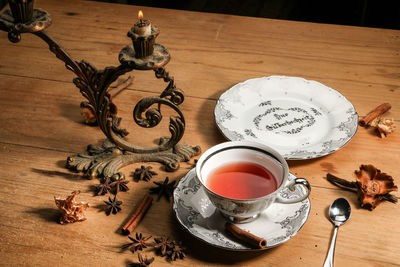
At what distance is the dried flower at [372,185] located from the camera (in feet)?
3.18

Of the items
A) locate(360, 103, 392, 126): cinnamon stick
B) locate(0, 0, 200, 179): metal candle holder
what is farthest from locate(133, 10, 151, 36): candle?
locate(360, 103, 392, 126): cinnamon stick

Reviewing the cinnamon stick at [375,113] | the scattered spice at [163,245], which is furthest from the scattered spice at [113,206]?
the cinnamon stick at [375,113]

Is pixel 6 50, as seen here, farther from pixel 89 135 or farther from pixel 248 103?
pixel 248 103

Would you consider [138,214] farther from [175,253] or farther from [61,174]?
[61,174]

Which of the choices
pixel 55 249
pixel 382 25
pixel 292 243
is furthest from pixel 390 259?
pixel 382 25

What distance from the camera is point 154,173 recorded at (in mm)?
1074

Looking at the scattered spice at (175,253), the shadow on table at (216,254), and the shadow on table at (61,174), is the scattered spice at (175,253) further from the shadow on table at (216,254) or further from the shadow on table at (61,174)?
the shadow on table at (61,174)

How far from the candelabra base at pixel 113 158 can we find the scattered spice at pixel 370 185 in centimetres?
35

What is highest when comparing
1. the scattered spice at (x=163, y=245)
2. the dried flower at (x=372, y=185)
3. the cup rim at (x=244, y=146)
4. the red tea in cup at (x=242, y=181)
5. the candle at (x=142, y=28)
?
the candle at (x=142, y=28)

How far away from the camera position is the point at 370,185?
0.98 metres

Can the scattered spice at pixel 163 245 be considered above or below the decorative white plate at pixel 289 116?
below

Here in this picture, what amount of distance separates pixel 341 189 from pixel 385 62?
1.96 feet

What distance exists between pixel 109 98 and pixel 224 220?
0.39 meters

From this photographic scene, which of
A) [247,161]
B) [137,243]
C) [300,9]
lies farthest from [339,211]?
[300,9]
